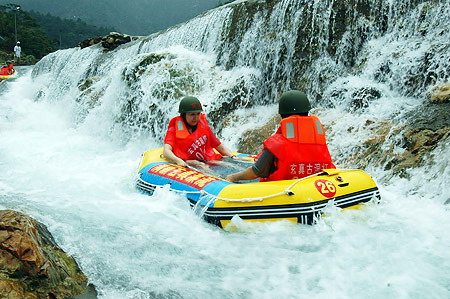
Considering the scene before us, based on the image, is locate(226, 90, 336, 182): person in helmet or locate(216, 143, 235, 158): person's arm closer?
locate(226, 90, 336, 182): person in helmet

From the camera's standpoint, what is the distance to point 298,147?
13.0 ft

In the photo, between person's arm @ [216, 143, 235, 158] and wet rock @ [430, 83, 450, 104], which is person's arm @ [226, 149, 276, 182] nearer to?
person's arm @ [216, 143, 235, 158]

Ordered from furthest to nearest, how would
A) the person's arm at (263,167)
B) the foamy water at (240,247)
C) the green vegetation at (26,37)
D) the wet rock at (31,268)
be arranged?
the green vegetation at (26,37)
the person's arm at (263,167)
the foamy water at (240,247)
the wet rock at (31,268)

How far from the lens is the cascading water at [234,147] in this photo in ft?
9.83

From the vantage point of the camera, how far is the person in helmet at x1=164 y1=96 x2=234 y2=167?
5.70 metres

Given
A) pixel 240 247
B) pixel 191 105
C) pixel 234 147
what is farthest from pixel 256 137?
pixel 240 247

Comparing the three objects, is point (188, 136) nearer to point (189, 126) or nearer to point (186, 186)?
point (189, 126)

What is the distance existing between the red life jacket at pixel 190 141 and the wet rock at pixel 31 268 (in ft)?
10.5

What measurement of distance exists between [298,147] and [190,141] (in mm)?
2266

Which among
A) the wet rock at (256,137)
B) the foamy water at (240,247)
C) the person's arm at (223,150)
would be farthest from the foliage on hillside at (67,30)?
the foamy water at (240,247)

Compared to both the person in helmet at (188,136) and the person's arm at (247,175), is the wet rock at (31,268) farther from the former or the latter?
the person in helmet at (188,136)

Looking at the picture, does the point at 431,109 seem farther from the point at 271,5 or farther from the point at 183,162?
the point at 271,5

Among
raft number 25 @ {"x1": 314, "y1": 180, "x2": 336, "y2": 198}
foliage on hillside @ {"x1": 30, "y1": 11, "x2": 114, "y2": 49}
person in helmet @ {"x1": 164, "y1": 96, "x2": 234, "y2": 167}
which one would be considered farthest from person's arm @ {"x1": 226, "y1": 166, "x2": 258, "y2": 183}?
foliage on hillside @ {"x1": 30, "y1": 11, "x2": 114, "y2": 49}

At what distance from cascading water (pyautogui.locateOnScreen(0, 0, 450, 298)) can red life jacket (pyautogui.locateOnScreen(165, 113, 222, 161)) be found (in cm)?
87
